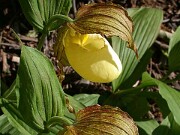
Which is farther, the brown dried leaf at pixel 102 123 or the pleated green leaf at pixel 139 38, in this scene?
the pleated green leaf at pixel 139 38

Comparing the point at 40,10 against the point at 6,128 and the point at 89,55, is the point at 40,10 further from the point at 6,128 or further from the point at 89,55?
the point at 6,128

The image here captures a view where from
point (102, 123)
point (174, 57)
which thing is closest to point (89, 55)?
point (102, 123)

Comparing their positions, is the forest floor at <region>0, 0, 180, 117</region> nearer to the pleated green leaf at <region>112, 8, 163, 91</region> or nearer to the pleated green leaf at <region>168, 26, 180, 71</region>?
the pleated green leaf at <region>112, 8, 163, 91</region>

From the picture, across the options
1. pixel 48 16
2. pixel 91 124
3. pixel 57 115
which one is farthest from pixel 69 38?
pixel 91 124

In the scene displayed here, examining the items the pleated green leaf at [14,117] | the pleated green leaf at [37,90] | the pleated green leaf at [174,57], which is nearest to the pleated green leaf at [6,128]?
the pleated green leaf at [14,117]

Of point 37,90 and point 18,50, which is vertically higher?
point 37,90

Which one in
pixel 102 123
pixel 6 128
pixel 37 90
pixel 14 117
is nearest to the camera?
pixel 102 123

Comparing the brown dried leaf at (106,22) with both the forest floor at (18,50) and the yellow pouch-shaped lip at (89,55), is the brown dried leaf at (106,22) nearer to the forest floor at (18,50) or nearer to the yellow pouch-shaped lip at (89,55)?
the yellow pouch-shaped lip at (89,55)
